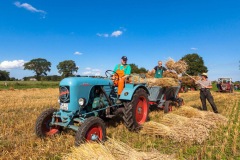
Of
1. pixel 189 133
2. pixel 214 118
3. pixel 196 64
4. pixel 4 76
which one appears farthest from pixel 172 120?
pixel 4 76

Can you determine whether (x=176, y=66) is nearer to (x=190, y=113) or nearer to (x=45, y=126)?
(x=190, y=113)

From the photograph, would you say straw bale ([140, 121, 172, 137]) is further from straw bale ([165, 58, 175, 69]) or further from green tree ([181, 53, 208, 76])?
green tree ([181, 53, 208, 76])

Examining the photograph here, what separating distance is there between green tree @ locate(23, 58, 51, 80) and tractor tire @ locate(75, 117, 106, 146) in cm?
10475

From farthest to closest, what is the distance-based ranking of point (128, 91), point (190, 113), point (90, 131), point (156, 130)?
point (190, 113), point (128, 91), point (156, 130), point (90, 131)

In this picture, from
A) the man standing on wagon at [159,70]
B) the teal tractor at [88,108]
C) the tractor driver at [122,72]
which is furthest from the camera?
the man standing on wagon at [159,70]

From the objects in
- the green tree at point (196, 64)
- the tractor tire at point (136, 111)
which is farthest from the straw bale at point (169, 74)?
the green tree at point (196, 64)

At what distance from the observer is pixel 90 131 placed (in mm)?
4770

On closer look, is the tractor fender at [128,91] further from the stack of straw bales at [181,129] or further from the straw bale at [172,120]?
the straw bale at [172,120]

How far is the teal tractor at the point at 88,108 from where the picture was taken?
489 centimetres

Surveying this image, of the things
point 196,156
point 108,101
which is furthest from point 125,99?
point 196,156

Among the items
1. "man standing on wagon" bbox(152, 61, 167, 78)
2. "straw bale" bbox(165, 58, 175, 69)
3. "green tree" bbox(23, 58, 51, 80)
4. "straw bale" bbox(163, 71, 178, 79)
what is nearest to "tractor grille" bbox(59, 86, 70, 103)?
"man standing on wagon" bbox(152, 61, 167, 78)

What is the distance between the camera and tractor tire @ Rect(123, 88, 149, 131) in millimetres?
6141

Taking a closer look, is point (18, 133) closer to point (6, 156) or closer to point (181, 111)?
point (6, 156)

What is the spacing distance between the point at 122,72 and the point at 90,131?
2.65m
